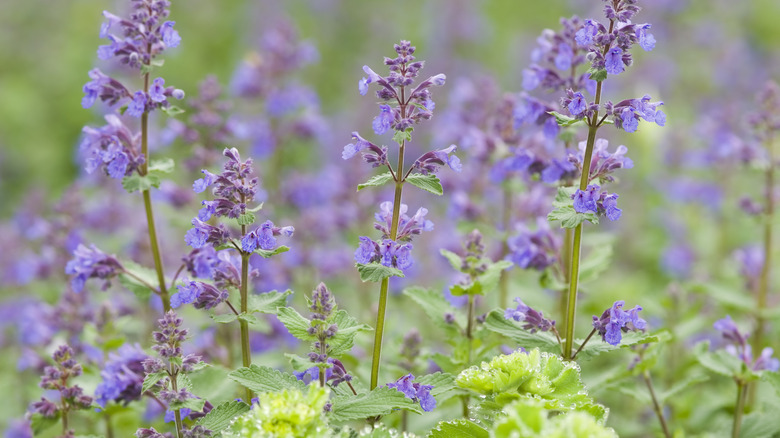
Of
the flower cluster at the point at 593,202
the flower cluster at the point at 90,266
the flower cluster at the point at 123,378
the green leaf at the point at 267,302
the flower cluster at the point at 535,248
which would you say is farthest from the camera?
the flower cluster at the point at 535,248

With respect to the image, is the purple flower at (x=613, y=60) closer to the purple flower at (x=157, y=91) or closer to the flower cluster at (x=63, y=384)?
the purple flower at (x=157, y=91)

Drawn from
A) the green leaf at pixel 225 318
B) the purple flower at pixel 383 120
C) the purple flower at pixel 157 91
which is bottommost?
the green leaf at pixel 225 318

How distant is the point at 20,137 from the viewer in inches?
452

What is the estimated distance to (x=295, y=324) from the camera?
10.2 ft

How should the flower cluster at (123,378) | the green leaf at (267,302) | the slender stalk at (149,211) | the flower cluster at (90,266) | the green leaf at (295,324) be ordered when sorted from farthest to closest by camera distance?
the flower cluster at (90,266) < the slender stalk at (149,211) < the flower cluster at (123,378) < the green leaf at (267,302) < the green leaf at (295,324)

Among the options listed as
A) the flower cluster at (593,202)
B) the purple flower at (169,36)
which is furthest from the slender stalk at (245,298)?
the flower cluster at (593,202)

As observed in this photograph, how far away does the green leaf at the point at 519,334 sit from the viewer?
3477mm

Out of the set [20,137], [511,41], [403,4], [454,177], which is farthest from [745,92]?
[20,137]

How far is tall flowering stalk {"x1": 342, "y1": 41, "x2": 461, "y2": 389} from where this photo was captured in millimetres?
3111

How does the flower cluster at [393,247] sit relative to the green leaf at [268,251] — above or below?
above

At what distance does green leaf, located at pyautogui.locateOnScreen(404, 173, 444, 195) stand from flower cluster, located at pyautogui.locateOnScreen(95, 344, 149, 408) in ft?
5.01

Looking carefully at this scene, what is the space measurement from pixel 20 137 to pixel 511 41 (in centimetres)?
838

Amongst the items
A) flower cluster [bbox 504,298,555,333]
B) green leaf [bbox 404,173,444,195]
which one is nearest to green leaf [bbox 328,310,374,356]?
green leaf [bbox 404,173,444,195]

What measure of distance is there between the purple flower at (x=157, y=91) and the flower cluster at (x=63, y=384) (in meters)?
1.21
